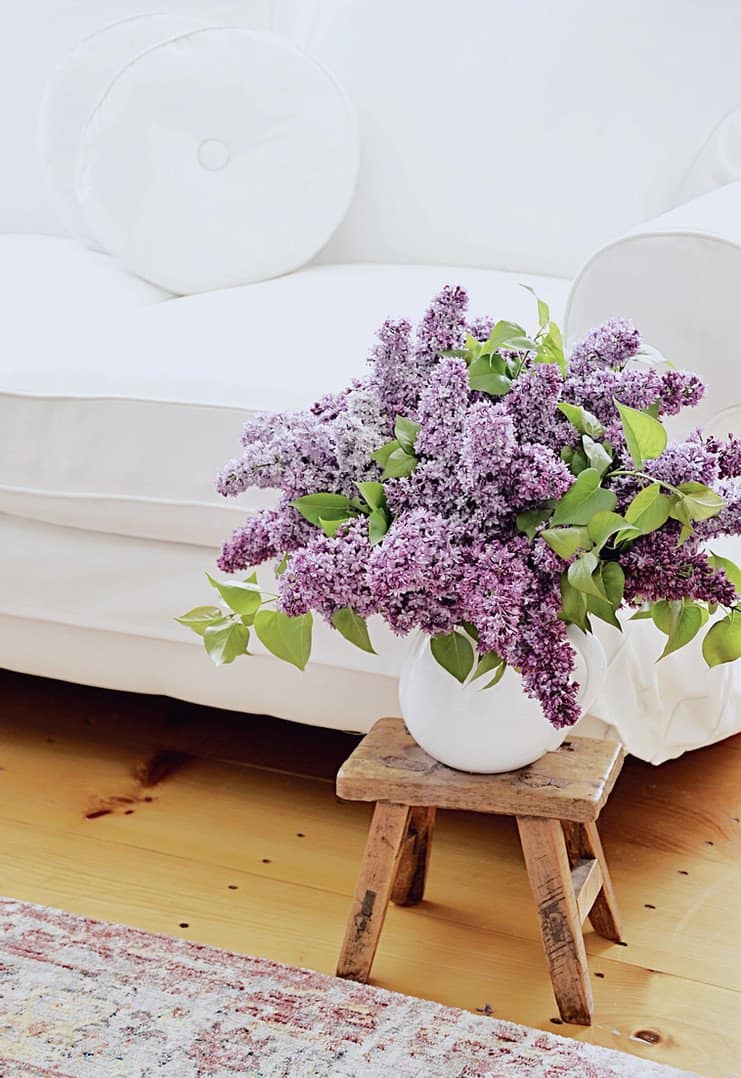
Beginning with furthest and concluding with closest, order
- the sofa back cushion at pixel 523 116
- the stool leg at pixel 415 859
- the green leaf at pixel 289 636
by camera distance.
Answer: the sofa back cushion at pixel 523 116, the stool leg at pixel 415 859, the green leaf at pixel 289 636

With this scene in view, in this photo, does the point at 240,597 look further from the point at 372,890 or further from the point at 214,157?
the point at 214,157

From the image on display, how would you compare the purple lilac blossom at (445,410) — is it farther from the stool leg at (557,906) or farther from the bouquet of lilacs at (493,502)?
the stool leg at (557,906)

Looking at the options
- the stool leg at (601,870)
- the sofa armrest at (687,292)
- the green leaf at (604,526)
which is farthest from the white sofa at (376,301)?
the green leaf at (604,526)

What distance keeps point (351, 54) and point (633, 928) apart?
117 centimetres

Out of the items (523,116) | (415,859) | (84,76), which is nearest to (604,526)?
(415,859)

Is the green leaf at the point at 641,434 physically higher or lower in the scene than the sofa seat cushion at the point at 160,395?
higher

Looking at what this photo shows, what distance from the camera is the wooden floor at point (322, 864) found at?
3.49 ft

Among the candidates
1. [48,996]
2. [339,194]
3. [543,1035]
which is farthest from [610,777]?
[339,194]

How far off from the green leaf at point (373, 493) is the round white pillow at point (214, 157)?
33.7 inches

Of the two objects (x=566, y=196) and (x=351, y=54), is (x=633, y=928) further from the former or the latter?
(x=351, y=54)

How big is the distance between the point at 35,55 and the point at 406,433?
56.1 inches

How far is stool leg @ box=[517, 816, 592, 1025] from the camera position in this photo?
0.97 metres

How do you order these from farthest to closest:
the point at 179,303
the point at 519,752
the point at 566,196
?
the point at 566,196
the point at 179,303
the point at 519,752

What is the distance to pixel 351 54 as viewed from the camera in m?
1.72
